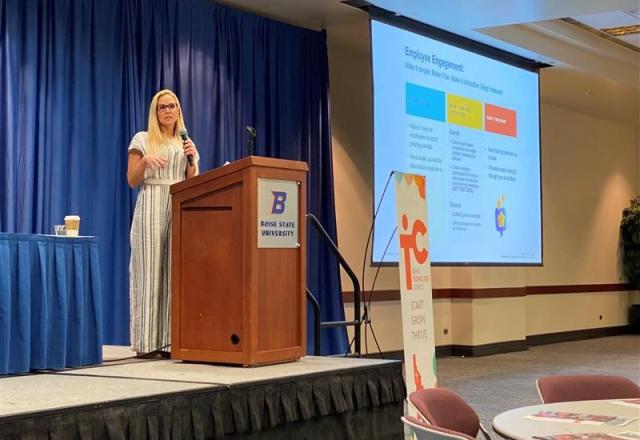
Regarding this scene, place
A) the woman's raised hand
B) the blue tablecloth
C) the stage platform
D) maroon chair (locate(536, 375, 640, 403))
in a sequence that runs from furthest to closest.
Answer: the woman's raised hand, the blue tablecloth, maroon chair (locate(536, 375, 640, 403)), the stage platform

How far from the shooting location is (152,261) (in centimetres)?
434

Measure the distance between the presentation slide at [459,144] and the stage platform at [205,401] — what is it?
320 cm

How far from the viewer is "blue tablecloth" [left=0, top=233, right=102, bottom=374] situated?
3631 millimetres

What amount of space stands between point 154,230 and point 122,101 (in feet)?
7.87

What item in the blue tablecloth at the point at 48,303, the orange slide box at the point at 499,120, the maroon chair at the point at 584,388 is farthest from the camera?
the orange slide box at the point at 499,120

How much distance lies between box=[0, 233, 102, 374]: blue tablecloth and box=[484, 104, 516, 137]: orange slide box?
549 cm

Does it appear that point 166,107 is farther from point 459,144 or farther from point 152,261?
point 459,144

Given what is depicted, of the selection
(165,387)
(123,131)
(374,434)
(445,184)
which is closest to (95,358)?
(165,387)

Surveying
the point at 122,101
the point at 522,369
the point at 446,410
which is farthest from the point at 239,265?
the point at 522,369

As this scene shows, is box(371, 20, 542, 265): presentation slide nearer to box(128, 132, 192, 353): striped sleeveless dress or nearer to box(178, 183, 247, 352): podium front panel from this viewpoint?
box(128, 132, 192, 353): striped sleeveless dress

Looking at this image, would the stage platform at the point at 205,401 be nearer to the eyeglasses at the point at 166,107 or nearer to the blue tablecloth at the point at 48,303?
the blue tablecloth at the point at 48,303

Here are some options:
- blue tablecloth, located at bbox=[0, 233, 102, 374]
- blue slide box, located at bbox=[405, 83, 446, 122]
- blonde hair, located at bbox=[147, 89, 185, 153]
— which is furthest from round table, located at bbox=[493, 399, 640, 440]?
blue slide box, located at bbox=[405, 83, 446, 122]

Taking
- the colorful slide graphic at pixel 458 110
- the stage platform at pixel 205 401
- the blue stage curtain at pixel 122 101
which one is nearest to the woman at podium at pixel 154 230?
the stage platform at pixel 205 401

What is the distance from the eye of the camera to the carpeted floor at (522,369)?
22.1 ft
